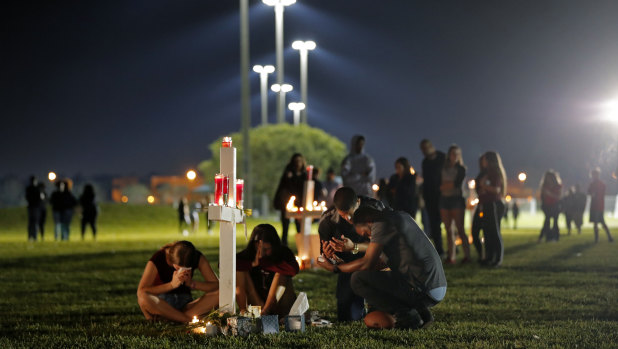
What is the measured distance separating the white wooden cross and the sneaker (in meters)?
1.47

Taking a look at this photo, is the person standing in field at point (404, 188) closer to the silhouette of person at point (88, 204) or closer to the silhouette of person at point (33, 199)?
the silhouette of person at point (88, 204)

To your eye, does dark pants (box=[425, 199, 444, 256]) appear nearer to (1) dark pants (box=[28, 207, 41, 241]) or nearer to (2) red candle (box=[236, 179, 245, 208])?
(2) red candle (box=[236, 179, 245, 208])

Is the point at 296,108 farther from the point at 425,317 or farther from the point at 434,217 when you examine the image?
the point at 425,317

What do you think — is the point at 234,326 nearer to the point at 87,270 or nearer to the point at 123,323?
the point at 123,323

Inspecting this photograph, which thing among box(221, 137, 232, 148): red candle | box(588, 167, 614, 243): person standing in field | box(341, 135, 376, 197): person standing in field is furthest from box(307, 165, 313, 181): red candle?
box(588, 167, 614, 243): person standing in field

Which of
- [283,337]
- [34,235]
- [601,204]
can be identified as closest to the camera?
[283,337]

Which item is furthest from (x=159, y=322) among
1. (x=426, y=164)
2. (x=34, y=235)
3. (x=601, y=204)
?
(x=34, y=235)

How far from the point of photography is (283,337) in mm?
7266

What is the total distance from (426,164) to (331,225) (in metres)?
7.03

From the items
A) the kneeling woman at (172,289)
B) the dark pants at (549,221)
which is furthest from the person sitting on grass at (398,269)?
the dark pants at (549,221)

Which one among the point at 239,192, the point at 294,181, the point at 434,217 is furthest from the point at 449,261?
the point at 239,192

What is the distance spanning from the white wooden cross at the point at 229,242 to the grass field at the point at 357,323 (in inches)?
17.4

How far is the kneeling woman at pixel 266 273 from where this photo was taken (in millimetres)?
8031

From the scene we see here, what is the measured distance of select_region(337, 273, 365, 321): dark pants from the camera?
27.1ft
